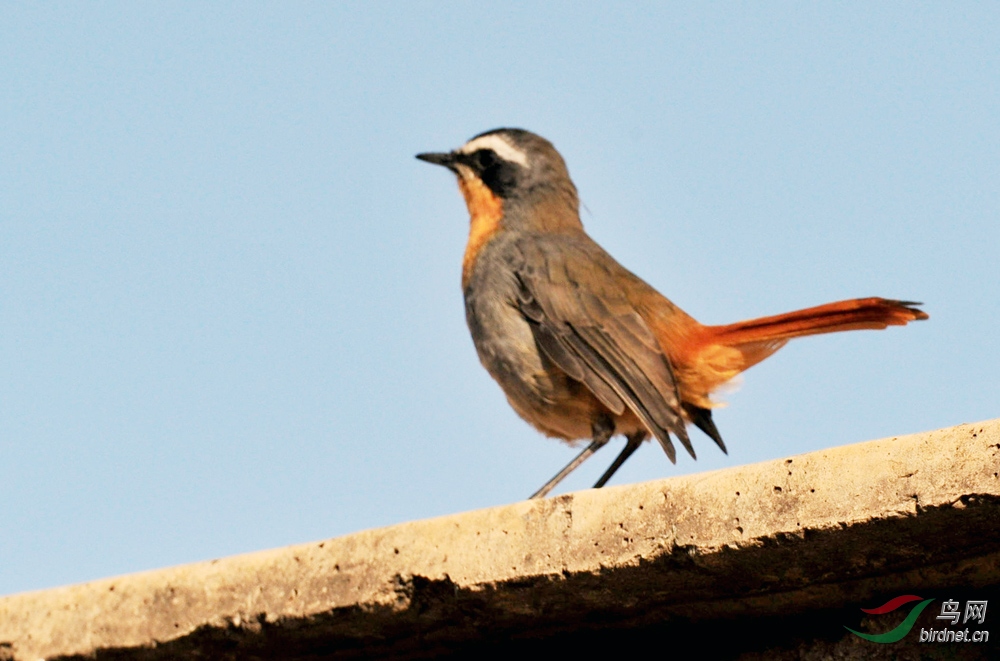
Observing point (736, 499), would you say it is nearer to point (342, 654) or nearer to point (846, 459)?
point (846, 459)

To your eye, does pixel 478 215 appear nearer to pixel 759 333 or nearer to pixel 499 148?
pixel 499 148

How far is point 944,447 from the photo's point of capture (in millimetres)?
2125

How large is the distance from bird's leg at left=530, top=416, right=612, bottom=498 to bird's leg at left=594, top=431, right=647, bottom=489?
7.7 inches

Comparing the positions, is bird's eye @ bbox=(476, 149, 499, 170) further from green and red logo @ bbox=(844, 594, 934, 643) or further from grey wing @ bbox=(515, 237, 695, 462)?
green and red logo @ bbox=(844, 594, 934, 643)

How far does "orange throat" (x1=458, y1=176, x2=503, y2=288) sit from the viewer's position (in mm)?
5793

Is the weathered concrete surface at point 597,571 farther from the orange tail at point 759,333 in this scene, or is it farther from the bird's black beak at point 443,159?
the bird's black beak at point 443,159

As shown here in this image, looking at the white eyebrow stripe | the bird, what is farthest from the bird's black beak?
the bird

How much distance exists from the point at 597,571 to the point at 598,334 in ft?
9.56

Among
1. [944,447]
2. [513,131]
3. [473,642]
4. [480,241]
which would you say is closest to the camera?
[944,447]

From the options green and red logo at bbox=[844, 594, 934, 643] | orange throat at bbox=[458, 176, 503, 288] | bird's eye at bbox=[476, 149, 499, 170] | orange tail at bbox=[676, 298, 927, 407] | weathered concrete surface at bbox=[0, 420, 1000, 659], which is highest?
bird's eye at bbox=[476, 149, 499, 170]

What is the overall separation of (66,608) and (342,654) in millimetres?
708

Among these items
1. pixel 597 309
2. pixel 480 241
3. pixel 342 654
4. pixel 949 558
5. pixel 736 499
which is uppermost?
pixel 480 241

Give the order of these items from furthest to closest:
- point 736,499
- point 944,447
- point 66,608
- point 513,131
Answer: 1. point 513,131
2. point 66,608
3. point 736,499
4. point 944,447

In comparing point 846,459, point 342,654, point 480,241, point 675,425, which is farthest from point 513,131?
point 846,459
